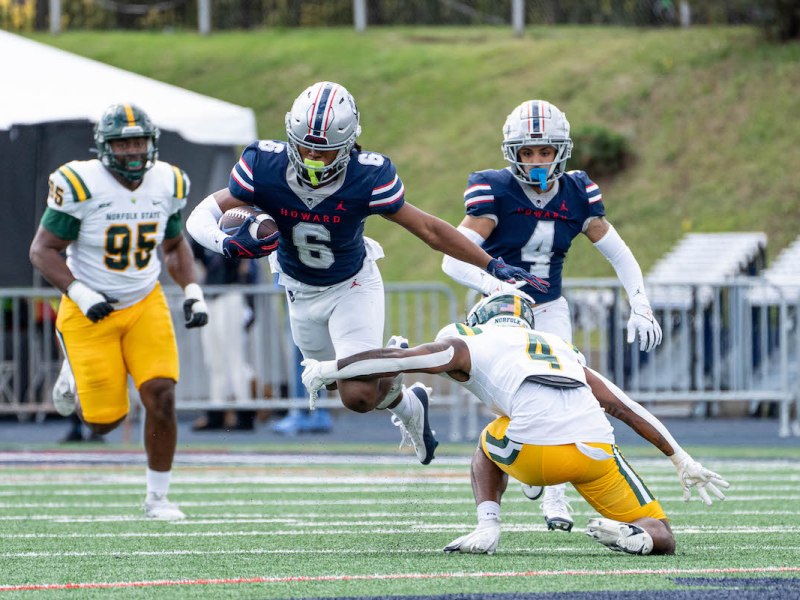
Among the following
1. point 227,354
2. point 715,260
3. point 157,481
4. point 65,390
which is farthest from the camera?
point 715,260

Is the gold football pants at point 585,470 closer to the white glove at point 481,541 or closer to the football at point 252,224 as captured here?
the white glove at point 481,541

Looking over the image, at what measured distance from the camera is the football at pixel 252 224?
5.94 metres

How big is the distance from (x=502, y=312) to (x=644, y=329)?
106 cm

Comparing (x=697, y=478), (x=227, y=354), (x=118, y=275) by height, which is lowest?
(x=227, y=354)

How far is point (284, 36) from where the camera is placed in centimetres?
2908

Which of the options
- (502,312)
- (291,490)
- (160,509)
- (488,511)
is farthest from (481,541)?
(291,490)

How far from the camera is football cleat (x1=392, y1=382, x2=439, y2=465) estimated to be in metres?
7.19

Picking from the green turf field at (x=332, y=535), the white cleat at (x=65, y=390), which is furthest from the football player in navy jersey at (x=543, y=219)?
the white cleat at (x=65, y=390)

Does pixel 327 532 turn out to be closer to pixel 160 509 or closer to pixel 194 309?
pixel 160 509

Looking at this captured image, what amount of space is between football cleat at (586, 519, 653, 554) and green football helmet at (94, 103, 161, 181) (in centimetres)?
307

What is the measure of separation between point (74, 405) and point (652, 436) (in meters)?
3.35

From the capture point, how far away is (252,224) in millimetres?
5988

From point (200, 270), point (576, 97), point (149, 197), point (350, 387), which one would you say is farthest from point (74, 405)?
point (576, 97)

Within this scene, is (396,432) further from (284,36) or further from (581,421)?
(284,36)
